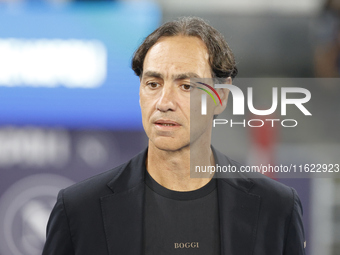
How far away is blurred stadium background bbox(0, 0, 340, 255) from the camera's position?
3355mm

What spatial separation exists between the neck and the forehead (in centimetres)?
34

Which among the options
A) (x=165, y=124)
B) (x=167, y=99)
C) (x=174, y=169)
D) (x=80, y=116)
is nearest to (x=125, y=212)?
(x=174, y=169)

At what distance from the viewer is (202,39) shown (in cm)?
198

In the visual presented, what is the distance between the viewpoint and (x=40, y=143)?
3.39 m

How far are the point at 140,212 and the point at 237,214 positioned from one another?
419mm

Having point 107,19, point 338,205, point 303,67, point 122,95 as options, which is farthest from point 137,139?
point 338,205

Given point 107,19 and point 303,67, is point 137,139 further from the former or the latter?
point 303,67

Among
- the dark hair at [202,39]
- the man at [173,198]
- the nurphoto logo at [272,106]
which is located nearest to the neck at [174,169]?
the man at [173,198]

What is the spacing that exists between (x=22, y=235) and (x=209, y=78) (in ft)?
6.91

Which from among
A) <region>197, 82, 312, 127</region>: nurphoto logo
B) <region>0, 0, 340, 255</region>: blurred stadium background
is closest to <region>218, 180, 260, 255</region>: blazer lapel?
<region>197, 82, 312, 127</region>: nurphoto logo

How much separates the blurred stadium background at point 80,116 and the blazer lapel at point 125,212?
152 centimetres

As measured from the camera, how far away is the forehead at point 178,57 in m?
1.88

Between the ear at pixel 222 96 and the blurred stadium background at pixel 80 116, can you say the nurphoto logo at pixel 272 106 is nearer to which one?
the blurred stadium background at pixel 80 116

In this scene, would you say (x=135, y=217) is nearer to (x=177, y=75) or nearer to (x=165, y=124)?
(x=165, y=124)
